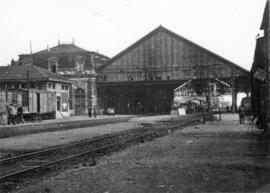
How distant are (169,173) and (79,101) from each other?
49.4 metres

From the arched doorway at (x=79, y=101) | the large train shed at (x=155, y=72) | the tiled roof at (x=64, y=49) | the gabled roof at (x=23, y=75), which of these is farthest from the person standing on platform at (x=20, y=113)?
the tiled roof at (x=64, y=49)

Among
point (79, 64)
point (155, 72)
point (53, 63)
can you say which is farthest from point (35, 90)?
point (53, 63)

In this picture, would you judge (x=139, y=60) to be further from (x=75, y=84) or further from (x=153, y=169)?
(x=153, y=169)

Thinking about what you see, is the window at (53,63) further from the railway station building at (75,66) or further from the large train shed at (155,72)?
the large train shed at (155,72)

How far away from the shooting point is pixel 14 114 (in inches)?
1255

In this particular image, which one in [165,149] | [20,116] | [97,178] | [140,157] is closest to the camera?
[97,178]

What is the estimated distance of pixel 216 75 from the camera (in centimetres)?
5547

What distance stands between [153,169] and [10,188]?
11.3 feet

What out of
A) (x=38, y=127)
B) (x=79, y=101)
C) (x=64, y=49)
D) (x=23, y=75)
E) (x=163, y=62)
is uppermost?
(x=64, y=49)

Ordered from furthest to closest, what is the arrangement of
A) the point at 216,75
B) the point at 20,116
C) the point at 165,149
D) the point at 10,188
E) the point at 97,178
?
the point at 216,75 < the point at 20,116 < the point at 165,149 < the point at 97,178 < the point at 10,188

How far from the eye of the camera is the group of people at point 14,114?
3147cm

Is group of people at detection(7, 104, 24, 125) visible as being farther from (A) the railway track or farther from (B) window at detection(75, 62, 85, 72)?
(B) window at detection(75, 62, 85, 72)

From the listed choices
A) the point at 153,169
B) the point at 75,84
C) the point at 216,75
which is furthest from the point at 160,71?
the point at 153,169

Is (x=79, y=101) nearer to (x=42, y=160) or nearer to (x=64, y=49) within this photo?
(x=64, y=49)
